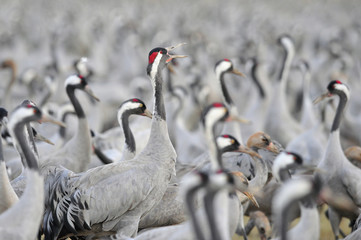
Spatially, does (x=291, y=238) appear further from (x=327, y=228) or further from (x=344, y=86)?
(x=327, y=228)

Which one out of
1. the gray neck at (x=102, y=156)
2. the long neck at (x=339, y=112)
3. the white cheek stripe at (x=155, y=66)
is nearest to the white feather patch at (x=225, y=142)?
the white cheek stripe at (x=155, y=66)

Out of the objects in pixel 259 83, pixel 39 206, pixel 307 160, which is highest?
pixel 39 206

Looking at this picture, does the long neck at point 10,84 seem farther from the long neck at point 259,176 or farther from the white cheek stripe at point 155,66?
the long neck at point 259,176

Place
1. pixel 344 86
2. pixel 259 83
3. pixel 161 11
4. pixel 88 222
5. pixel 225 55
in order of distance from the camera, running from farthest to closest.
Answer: pixel 161 11 < pixel 225 55 < pixel 259 83 < pixel 344 86 < pixel 88 222

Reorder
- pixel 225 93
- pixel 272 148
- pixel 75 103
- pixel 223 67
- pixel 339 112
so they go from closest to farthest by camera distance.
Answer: pixel 272 148 → pixel 339 112 → pixel 75 103 → pixel 225 93 → pixel 223 67

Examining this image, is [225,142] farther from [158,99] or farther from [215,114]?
[158,99]

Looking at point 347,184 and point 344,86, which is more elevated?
point 344,86

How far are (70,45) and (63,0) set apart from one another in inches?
493

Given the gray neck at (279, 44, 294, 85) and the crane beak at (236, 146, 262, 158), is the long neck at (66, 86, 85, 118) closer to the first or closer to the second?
the crane beak at (236, 146, 262, 158)

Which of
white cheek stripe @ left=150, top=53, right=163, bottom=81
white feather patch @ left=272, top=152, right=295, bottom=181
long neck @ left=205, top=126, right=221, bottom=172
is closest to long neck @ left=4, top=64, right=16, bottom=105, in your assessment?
white cheek stripe @ left=150, top=53, right=163, bottom=81

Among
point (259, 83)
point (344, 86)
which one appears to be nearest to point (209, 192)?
point (344, 86)

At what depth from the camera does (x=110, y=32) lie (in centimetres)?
1653

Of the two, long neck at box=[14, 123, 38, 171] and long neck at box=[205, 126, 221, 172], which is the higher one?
long neck at box=[14, 123, 38, 171]

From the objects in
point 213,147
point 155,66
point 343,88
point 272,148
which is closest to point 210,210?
point 213,147
